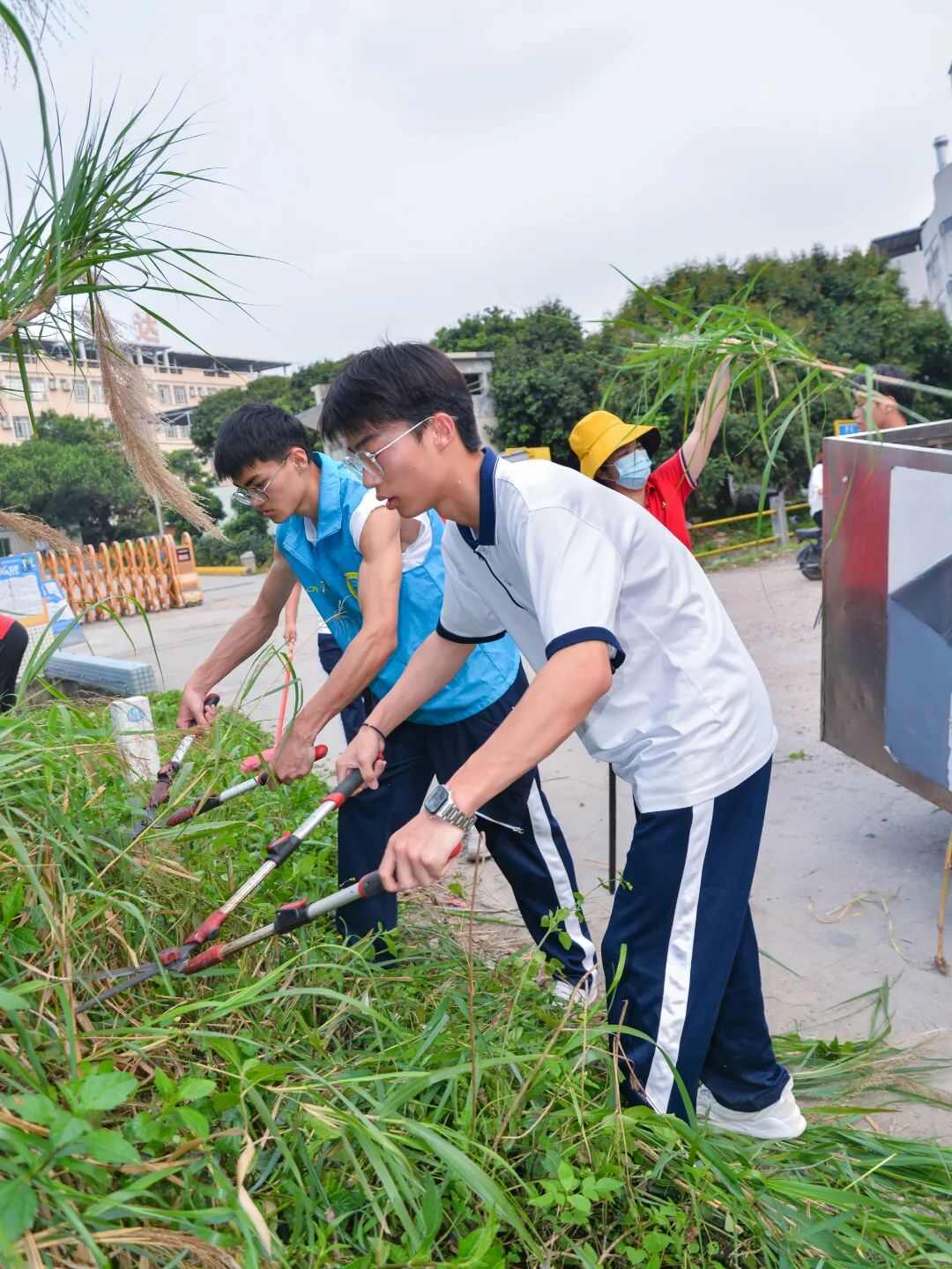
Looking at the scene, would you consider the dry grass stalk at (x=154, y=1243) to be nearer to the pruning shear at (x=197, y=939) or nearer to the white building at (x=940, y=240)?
the pruning shear at (x=197, y=939)

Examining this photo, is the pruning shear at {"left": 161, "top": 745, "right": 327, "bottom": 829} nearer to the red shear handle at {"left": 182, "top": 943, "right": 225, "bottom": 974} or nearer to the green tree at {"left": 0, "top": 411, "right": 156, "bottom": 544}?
the red shear handle at {"left": 182, "top": 943, "right": 225, "bottom": 974}

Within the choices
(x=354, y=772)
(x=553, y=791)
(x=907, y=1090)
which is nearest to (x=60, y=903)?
(x=354, y=772)

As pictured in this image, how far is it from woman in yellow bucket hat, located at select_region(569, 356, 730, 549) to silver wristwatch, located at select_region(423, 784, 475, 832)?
2.15 m

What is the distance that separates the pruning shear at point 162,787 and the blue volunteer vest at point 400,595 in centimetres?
72

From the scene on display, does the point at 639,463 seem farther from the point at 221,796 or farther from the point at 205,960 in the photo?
the point at 205,960

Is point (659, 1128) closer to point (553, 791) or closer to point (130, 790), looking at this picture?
point (130, 790)

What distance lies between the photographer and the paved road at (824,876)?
3.16 m

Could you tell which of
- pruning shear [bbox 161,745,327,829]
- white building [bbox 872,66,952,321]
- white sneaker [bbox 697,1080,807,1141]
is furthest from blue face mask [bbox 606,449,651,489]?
white building [bbox 872,66,952,321]

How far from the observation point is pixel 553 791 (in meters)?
5.63

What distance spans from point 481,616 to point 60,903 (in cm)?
107

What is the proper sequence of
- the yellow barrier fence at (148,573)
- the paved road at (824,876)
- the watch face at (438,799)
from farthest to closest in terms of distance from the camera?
the yellow barrier fence at (148,573)
the paved road at (824,876)
the watch face at (438,799)

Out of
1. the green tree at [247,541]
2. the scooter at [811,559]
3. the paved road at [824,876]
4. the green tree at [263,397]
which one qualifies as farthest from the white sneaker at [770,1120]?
the green tree at [263,397]

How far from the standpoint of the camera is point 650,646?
1.99 meters

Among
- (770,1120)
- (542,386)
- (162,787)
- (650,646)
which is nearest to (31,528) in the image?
(162,787)
